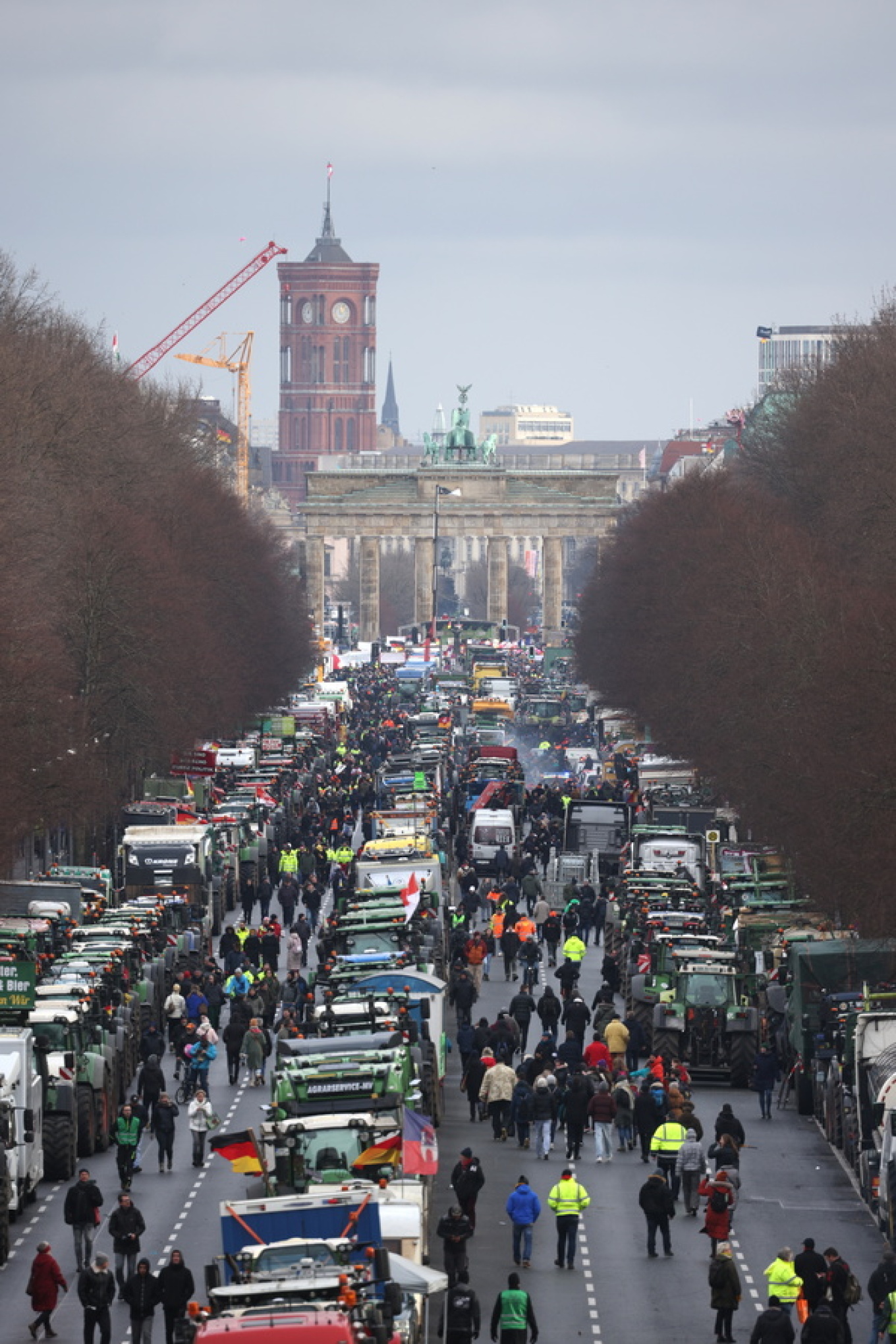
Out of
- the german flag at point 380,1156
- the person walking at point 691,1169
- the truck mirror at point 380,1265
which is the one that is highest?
the truck mirror at point 380,1265

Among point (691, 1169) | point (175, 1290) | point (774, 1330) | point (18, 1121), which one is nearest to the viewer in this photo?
point (774, 1330)

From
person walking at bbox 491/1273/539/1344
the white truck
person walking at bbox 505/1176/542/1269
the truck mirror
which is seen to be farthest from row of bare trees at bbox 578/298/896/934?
the truck mirror

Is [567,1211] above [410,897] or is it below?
below

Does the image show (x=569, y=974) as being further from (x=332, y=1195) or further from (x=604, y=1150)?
(x=332, y=1195)

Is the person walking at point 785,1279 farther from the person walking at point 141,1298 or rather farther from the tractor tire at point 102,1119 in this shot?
the tractor tire at point 102,1119

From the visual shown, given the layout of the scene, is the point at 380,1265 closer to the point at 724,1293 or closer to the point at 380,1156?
the point at 380,1156

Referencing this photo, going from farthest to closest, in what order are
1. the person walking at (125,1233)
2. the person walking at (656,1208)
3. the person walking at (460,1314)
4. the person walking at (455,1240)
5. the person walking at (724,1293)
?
the person walking at (656,1208) < the person walking at (125,1233) < the person walking at (455,1240) < the person walking at (724,1293) < the person walking at (460,1314)

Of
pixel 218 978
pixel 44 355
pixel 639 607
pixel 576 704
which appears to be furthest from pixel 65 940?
pixel 576 704

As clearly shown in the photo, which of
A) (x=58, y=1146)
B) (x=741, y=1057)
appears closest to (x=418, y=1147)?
(x=58, y=1146)

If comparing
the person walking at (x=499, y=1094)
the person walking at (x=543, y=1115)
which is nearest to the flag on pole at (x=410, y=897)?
the person walking at (x=499, y=1094)
